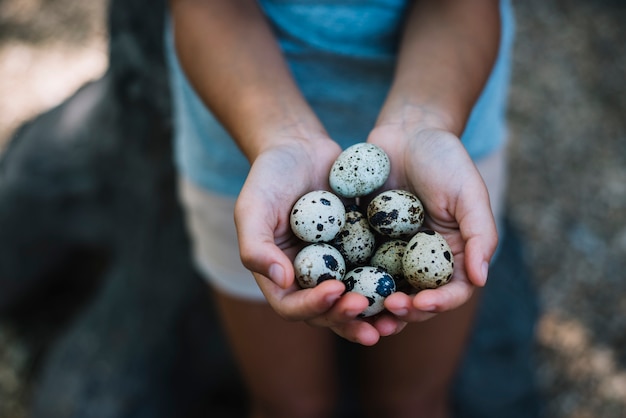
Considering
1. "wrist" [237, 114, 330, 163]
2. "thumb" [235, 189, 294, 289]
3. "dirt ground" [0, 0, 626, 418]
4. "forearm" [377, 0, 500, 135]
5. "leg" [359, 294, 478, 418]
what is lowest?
"dirt ground" [0, 0, 626, 418]

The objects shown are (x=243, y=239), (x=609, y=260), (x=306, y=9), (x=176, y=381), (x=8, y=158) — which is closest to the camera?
(x=243, y=239)

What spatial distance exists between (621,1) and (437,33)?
344cm

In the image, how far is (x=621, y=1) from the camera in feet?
14.4

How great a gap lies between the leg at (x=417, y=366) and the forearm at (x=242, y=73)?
2.20 feet

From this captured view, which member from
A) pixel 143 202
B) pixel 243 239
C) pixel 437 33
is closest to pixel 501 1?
pixel 437 33

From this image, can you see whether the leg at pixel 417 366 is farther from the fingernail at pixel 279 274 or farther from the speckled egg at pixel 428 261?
the fingernail at pixel 279 274

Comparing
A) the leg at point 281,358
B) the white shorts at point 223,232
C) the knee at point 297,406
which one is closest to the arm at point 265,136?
the white shorts at point 223,232

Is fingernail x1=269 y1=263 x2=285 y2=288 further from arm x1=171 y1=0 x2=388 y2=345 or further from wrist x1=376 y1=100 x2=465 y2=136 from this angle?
wrist x1=376 y1=100 x2=465 y2=136

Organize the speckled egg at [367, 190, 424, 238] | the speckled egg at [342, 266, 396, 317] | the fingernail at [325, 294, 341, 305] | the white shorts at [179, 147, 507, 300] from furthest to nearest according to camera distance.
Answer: the white shorts at [179, 147, 507, 300]
the speckled egg at [367, 190, 424, 238]
the speckled egg at [342, 266, 396, 317]
the fingernail at [325, 294, 341, 305]

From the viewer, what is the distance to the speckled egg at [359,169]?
4.83 feet

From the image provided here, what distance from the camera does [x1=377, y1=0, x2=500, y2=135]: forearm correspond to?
1501mm

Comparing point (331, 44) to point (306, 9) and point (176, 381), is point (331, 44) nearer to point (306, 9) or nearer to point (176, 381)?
point (306, 9)

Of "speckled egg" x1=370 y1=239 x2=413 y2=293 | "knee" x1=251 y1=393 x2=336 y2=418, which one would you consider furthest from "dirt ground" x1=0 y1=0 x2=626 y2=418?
"speckled egg" x1=370 y1=239 x2=413 y2=293

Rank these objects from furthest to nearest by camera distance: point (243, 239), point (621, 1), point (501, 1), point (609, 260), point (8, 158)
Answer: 1. point (621, 1)
2. point (609, 260)
3. point (8, 158)
4. point (501, 1)
5. point (243, 239)
